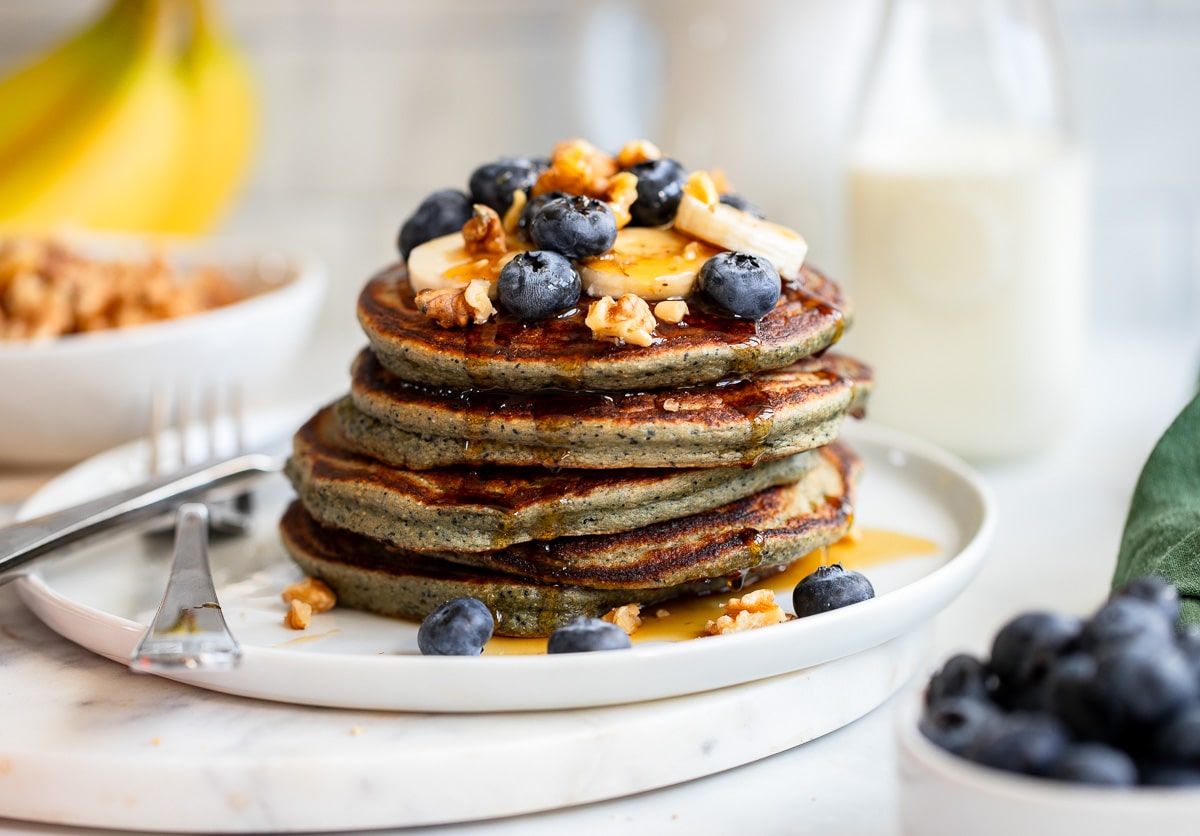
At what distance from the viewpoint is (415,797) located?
107 centimetres

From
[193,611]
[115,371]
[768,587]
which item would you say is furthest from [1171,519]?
[115,371]

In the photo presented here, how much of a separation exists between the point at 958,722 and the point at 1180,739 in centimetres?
14

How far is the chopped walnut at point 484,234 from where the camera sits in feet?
4.58

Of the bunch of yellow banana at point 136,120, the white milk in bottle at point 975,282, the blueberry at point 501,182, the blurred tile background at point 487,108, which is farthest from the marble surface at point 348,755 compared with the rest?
the bunch of yellow banana at point 136,120

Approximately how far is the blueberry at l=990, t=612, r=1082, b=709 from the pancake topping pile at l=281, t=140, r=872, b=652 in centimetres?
35

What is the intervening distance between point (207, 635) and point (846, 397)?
0.68m

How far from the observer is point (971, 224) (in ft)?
7.01

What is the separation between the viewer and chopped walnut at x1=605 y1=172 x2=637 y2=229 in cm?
138

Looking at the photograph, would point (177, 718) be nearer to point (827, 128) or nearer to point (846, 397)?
point (846, 397)

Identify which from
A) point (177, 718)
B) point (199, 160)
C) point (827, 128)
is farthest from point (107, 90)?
point (177, 718)

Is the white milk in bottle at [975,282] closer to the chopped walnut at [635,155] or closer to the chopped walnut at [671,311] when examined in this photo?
the chopped walnut at [635,155]

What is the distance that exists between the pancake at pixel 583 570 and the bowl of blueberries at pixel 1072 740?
396mm

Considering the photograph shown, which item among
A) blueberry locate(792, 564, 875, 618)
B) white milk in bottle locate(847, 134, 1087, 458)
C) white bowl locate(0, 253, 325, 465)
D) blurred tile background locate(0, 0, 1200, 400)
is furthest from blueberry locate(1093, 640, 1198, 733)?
blurred tile background locate(0, 0, 1200, 400)

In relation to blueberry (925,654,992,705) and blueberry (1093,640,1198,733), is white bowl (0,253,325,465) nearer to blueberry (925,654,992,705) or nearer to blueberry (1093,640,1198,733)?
blueberry (925,654,992,705)
